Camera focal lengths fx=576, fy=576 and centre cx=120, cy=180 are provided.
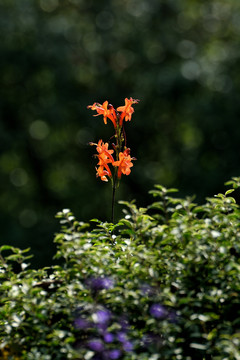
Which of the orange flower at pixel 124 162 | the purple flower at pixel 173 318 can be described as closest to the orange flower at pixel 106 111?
the orange flower at pixel 124 162

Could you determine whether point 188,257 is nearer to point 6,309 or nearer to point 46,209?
point 6,309

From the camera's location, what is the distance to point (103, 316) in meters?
1.96

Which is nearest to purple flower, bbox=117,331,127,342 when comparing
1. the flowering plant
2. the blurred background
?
the flowering plant

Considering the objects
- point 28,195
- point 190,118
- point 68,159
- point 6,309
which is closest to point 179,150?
point 190,118

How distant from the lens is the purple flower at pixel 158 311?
1965 mm

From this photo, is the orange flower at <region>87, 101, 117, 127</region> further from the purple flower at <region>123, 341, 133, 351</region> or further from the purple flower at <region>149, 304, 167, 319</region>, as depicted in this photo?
the purple flower at <region>123, 341, 133, 351</region>

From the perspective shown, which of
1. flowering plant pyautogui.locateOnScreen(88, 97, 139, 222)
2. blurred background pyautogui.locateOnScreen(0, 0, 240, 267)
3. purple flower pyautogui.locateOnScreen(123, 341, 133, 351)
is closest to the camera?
purple flower pyautogui.locateOnScreen(123, 341, 133, 351)

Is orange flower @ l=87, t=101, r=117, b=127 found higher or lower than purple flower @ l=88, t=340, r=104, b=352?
higher

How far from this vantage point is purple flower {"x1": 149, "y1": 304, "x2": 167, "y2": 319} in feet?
6.45

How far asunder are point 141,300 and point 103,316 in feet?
0.46

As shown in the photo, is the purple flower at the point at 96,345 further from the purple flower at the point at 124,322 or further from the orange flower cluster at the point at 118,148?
the orange flower cluster at the point at 118,148

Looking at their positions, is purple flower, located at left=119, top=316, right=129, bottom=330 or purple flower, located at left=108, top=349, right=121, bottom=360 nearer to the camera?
purple flower, located at left=108, top=349, right=121, bottom=360

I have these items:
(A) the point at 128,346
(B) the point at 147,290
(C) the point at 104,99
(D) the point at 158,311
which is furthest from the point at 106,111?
(C) the point at 104,99

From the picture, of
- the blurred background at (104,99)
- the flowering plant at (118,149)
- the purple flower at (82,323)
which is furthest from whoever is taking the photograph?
the blurred background at (104,99)
